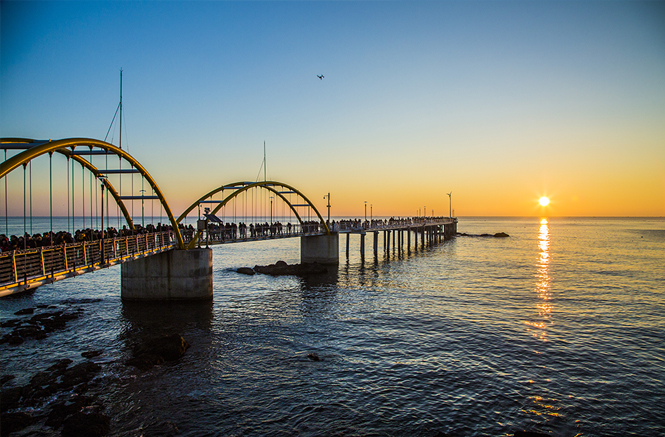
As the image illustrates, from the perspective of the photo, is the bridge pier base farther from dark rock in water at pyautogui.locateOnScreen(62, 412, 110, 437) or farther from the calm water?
dark rock in water at pyautogui.locateOnScreen(62, 412, 110, 437)

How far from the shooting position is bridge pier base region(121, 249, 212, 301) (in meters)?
27.8

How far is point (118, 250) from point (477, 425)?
1869cm

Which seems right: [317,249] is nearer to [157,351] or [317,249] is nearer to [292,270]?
[292,270]

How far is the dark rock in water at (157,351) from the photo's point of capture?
56.0 feet

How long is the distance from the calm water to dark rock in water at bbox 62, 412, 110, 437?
0.37 m

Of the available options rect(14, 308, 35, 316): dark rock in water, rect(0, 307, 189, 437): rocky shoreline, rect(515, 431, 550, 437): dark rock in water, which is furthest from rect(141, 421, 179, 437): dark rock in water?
rect(14, 308, 35, 316): dark rock in water

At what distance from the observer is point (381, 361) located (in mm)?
17625

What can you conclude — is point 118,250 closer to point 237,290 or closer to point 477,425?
point 237,290

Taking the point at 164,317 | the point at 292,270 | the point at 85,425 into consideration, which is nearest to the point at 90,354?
the point at 164,317

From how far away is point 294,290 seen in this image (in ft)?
114

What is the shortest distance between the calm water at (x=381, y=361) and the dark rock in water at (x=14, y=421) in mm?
2187

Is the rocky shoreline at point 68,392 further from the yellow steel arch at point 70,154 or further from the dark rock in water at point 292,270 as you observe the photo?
the dark rock in water at point 292,270

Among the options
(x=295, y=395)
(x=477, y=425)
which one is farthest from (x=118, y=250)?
(x=477, y=425)

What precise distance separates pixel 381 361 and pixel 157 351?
9.97 metres
